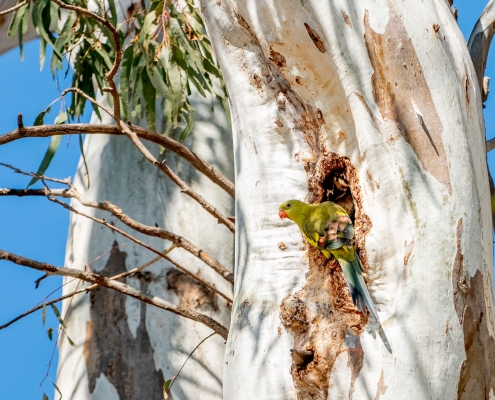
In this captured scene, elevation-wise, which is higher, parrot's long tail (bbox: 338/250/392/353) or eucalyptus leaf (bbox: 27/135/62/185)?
eucalyptus leaf (bbox: 27/135/62/185)

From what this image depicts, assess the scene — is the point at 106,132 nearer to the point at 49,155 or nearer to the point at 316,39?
the point at 49,155

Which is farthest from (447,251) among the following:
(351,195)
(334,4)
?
(334,4)

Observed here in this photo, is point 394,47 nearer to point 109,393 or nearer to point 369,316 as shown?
point 369,316

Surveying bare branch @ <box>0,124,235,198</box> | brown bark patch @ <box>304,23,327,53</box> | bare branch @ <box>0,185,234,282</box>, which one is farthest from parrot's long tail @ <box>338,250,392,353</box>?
bare branch @ <box>0,124,235,198</box>

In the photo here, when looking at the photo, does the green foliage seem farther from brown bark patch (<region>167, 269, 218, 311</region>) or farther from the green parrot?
the green parrot

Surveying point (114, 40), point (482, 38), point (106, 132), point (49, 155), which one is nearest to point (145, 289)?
point (49, 155)

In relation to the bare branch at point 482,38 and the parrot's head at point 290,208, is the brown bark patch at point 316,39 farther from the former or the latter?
the bare branch at point 482,38

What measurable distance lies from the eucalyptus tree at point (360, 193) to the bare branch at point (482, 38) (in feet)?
1.76

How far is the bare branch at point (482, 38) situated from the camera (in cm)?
216

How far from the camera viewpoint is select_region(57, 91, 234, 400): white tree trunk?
2.61 meters

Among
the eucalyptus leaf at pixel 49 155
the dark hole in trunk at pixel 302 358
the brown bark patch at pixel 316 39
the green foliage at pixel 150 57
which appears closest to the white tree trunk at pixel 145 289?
the green foliage at pixel 150 57

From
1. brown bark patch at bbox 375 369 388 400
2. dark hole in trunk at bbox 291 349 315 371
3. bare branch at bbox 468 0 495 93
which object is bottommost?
brown bark patch at bbox 375 369 388 400

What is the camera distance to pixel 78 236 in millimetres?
3094

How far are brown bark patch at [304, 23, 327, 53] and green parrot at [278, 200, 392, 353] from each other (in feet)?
1.19
